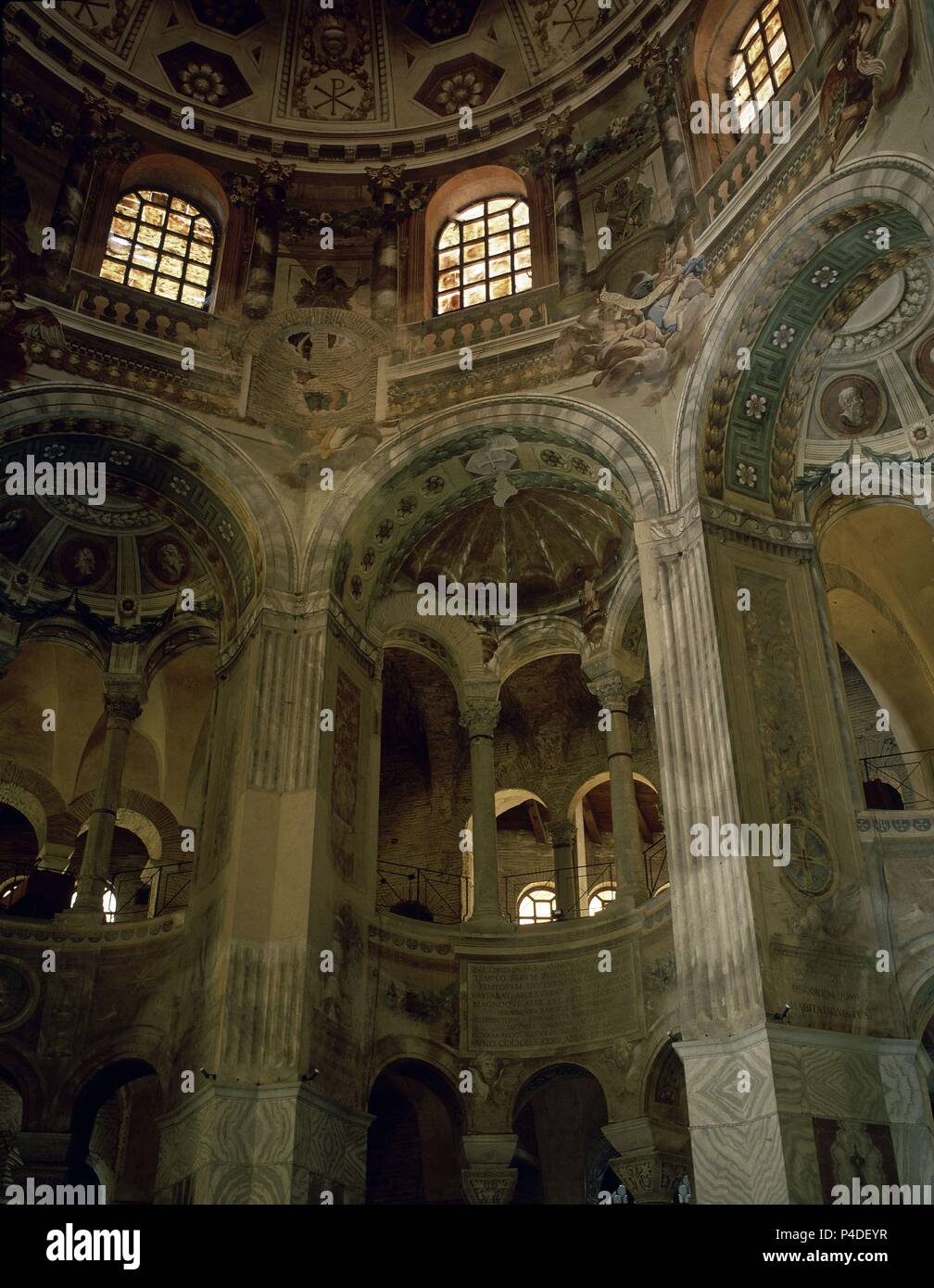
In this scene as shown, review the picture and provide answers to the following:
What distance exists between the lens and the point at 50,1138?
14.9 m

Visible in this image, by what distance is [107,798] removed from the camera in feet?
56.9

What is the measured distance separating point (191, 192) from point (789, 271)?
914 centimetres

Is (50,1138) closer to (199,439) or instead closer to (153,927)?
(153,927)

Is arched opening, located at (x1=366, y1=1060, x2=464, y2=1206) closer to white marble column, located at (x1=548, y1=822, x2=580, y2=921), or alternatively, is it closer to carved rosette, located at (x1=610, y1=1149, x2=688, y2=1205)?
carved rosette, located at (x1=610, y1=1149, x2=688, y2=1205)

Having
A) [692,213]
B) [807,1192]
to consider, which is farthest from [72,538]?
[807,1192]

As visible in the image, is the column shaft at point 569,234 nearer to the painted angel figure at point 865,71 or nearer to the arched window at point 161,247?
the painted angel figure at point 865,71

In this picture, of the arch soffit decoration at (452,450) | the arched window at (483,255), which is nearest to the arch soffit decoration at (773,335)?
the arch soffit decoration at (452,450)

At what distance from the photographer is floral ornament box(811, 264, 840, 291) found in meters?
13.5

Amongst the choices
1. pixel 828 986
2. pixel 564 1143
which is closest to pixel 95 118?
pixel 828 986

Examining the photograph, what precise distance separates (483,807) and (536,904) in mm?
3677

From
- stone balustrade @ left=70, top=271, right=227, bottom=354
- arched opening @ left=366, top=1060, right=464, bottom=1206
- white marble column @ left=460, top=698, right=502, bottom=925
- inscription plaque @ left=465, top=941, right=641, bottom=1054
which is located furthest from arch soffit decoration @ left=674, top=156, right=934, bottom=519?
arched opening @ left=366, top=1060, right=464, bottom=1206

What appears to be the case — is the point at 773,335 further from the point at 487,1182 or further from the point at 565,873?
the point at 487,1182

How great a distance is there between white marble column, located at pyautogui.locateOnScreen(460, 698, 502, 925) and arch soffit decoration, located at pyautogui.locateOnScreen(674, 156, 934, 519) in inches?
193
